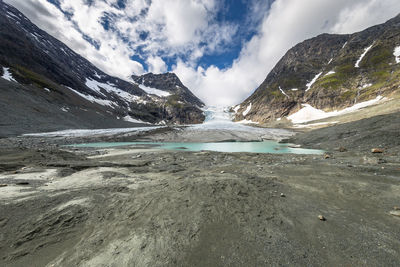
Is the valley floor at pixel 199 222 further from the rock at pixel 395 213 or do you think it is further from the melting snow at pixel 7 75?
the melting snow at pixel 7 75

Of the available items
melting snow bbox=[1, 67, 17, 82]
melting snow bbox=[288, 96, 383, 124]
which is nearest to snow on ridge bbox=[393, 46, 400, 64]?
melting snow bbox=[288, 96, 383, 124]

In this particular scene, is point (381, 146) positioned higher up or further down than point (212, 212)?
higher up

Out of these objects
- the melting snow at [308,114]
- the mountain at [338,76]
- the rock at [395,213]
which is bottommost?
the rock at [395,213]

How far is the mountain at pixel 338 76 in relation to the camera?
91812 millimetres

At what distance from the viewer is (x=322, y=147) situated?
960 inches

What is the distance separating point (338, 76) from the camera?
111 m

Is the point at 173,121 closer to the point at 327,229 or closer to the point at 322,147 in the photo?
the point at 322,147

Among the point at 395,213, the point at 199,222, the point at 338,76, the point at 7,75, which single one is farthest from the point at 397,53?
the point at 7,75

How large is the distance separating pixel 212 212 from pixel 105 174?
23.6 feet

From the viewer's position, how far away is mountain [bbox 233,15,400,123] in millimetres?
91812

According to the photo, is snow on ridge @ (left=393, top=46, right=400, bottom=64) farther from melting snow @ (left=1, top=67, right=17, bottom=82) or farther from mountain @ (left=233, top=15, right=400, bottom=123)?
melting snow @ (left=1, top=67, right=17, bottom=82)

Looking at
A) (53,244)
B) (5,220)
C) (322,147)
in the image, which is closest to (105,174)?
(5,220)

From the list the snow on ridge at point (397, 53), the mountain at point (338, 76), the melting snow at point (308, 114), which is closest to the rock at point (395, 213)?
the melting snow at point (308, 114)

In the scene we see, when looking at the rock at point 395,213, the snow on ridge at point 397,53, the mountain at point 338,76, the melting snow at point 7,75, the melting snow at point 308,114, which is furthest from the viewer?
the melting snow at point 308,114
